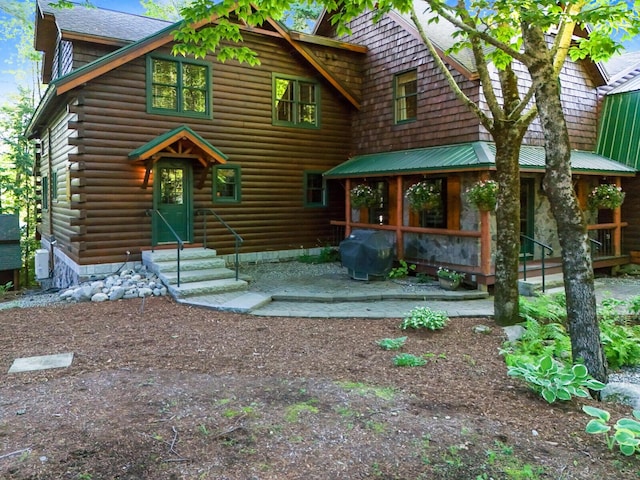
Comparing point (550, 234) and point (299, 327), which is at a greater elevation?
point (550, 234)

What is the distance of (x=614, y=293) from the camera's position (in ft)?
33.6

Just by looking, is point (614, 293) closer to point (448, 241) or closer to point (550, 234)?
point (550, 234)

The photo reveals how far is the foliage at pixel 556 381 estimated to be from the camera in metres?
4.28

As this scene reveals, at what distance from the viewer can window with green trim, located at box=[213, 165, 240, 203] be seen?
12.6 m

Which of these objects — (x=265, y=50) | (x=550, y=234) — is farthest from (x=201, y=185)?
(x=550, y=234)

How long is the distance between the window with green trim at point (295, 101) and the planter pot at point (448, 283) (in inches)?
255

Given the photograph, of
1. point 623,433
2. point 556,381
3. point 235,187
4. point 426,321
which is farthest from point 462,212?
point 623,433

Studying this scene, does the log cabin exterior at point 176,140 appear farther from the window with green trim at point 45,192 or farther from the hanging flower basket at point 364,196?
the hanging flower basket at point 364,196

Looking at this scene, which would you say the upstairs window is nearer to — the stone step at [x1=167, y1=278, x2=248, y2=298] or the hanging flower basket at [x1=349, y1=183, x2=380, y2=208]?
the hanging flower basket at [x1=349, y1=183, x2=380, y2=208]

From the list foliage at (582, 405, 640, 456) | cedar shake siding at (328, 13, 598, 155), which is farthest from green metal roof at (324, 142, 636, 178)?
foliage at (582, 405, 640, 456)

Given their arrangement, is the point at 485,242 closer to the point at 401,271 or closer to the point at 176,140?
the point at 401,271

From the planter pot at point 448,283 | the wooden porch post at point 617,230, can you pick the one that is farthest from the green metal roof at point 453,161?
the planter pot at point 448,283

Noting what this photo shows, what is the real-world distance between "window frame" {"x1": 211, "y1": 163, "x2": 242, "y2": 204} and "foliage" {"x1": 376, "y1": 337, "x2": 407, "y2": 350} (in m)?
7.55

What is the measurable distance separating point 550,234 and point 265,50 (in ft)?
29.1
